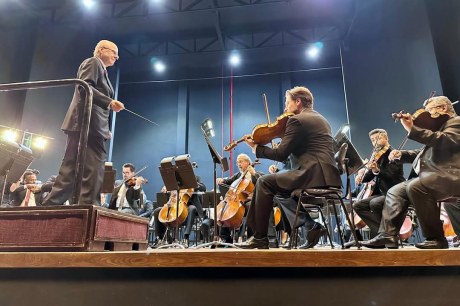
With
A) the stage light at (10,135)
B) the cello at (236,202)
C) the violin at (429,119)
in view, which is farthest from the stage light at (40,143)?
the violin at (429,119)

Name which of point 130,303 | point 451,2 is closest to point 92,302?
point 130,303

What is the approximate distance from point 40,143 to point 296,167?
5970mm

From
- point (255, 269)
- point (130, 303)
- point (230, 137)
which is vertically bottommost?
point (130, 303)

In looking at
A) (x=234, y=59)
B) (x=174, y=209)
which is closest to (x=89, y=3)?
(x=234, y=59)

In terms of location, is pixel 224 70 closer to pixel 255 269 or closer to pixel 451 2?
pixel 451 2

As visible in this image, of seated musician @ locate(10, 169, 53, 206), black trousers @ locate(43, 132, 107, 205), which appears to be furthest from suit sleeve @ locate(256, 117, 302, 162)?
seated musician @ locate(10, 169, 53, 206)

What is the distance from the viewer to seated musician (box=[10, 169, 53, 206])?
226 inches

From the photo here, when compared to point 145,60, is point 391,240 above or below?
below

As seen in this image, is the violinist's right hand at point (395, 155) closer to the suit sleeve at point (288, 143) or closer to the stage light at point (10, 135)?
the suit sleeve at point (288, 143)

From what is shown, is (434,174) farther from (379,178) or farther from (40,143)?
(40,143)

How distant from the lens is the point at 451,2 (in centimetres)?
545

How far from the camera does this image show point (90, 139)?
9.61ft

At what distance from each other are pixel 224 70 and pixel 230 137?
6.79ft

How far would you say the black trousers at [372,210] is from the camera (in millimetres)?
3669
